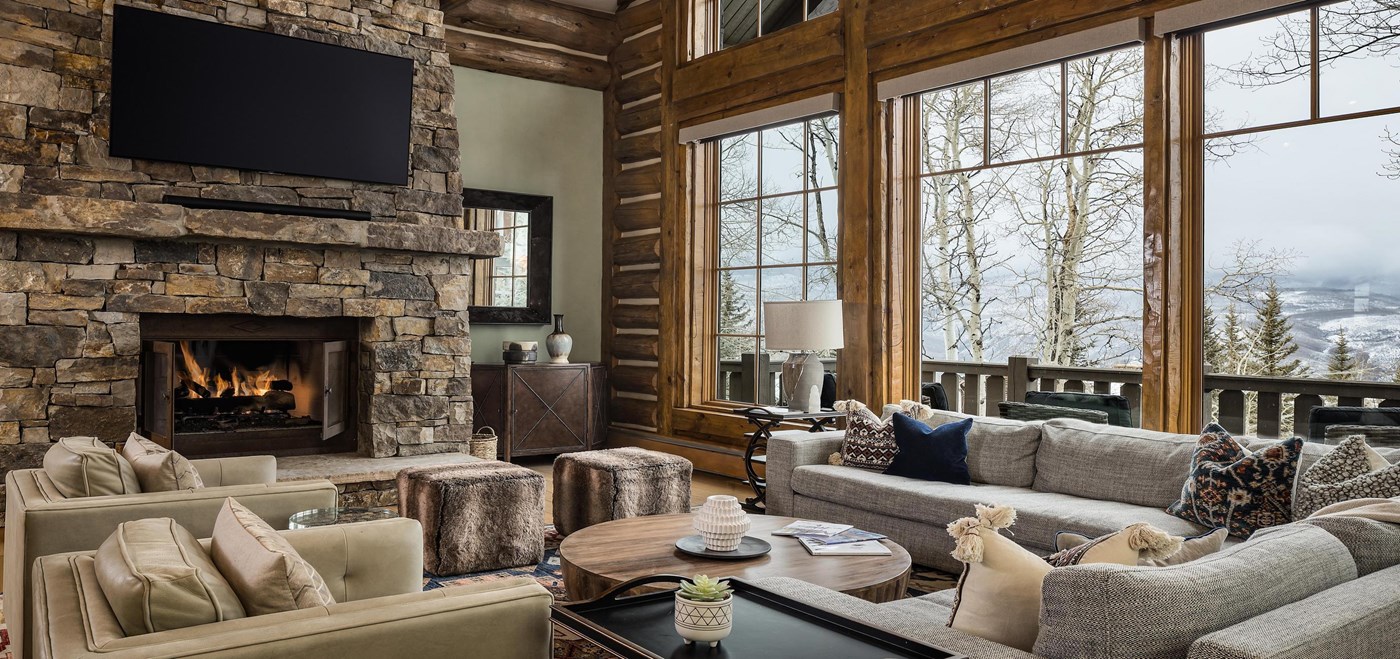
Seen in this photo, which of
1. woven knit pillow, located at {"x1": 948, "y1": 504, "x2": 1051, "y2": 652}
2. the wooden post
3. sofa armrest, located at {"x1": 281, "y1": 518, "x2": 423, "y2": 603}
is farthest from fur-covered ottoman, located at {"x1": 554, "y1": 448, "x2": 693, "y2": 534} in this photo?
woven knit pillow, located at {"x1": 948, "y1": 504, "x2": 1051, "y2": 652}

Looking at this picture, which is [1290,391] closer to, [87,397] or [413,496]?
[413,496]

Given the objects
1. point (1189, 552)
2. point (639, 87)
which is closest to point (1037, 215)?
point (639, 87)

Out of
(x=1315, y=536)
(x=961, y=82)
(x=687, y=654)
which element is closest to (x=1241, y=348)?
(x=961, y=82)

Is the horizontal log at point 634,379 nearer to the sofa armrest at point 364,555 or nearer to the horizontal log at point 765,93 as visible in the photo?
the horizontal log at point 765,93

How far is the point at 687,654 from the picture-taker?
7.21 ft

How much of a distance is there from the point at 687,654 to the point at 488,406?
17.4ft

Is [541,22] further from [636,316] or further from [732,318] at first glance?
[732,318]

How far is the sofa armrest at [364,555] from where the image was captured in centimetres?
243

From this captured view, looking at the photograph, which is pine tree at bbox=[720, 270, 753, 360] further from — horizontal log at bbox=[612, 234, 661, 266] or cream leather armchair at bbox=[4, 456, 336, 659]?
cream leather armchair at bbox=[4, 456, 336, 659]

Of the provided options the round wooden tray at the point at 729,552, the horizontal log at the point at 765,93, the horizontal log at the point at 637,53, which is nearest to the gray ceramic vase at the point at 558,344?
the horizontal log at the point at 765,93

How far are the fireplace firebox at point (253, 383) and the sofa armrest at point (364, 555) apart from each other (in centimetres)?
362

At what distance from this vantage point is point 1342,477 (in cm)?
328

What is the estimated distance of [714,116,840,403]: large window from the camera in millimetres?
6602

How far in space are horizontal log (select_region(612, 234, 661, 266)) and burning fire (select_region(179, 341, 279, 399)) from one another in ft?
9.47
